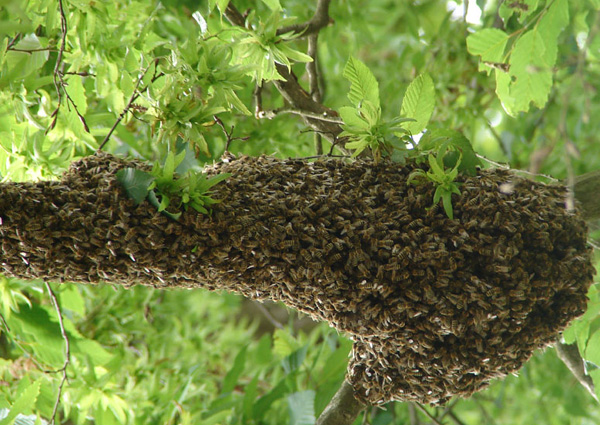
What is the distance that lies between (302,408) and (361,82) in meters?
0.91

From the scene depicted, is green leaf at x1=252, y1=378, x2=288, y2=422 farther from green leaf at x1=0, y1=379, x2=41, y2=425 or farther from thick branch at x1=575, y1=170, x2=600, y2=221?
thick branch at x1=575, y1=170, x2=600, y2=221

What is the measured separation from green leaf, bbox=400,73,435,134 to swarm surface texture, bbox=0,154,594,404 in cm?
11

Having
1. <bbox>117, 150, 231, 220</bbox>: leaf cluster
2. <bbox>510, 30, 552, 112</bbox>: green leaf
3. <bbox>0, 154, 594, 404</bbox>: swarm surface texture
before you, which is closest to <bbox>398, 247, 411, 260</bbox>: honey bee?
<bbox>0, 154, 594, 404</bbox>: swarm surface texture

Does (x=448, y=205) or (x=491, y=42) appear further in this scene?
(x=491, y=42)

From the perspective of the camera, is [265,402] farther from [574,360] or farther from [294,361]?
[574,360]

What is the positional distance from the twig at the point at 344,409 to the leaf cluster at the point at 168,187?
569 millimetres

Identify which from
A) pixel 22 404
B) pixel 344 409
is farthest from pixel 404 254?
pixel 22 404

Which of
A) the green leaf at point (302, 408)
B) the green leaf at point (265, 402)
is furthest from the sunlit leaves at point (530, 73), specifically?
the green leaf at point (265, 402)

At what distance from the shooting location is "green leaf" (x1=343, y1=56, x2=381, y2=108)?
1.17 m

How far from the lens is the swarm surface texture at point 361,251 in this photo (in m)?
0.99

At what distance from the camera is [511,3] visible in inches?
49.3

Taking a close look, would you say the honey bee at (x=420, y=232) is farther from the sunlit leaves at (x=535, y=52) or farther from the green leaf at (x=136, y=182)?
the green leaf at (x=136, y=182)

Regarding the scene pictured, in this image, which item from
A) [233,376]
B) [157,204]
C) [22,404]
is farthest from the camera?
[233,376]

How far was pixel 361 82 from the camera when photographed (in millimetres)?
1170
